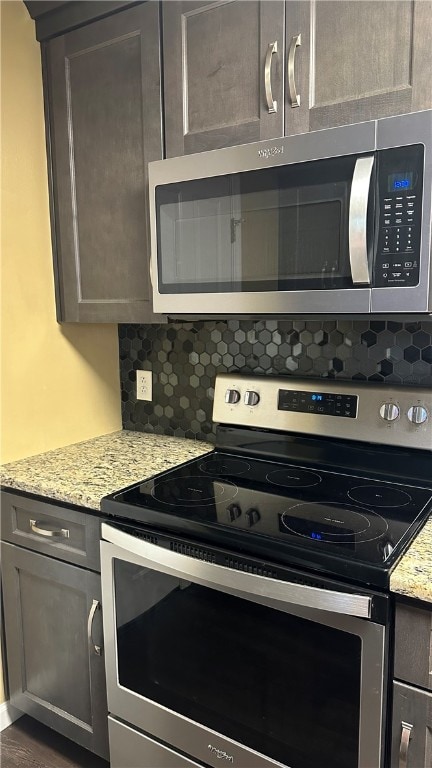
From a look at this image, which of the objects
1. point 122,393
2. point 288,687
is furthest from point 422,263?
point 122,393

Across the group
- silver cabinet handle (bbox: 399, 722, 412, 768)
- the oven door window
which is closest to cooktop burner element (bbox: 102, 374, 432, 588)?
the oven door window

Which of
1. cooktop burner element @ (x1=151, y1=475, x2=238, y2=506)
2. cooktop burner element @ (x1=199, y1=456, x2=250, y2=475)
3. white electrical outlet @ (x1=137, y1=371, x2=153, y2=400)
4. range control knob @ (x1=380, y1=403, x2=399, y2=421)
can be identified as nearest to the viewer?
cooktop burner element @ (x1=151, y1=475, x2=238, y2=506)

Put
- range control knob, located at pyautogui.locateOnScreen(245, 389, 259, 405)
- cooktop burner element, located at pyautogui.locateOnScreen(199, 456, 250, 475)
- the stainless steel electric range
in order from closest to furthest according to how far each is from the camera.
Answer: the stainless steel electric range < cooktop burner element, located at pyautogui.locateOnScreen(199, 456, 250, 475) < range control knob, located at pyautogui.locateOnScreen(245, 389, 259, 405)

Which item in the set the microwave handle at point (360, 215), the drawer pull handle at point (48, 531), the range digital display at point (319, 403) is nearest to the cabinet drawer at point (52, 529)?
the drawer pull handle at point (48, 531)

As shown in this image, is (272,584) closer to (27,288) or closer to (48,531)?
(48,531)

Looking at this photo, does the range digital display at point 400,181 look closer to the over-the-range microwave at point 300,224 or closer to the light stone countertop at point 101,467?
the over-the-range microwave at point 300,224

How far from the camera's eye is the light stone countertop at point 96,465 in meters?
1.51

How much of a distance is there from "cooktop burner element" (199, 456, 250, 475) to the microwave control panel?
2.35 feet

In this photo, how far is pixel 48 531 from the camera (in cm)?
158

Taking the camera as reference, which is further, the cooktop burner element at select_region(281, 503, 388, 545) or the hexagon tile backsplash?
the hexagon tile backsplash

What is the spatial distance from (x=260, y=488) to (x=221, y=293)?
0.53 meters

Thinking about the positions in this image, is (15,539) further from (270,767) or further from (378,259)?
(378,259)

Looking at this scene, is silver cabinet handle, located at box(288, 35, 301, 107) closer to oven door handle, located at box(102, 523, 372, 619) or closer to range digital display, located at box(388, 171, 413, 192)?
range digital display, located at box(388, 171, 413, 192)

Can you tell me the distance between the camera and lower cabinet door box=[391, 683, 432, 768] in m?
1.01
